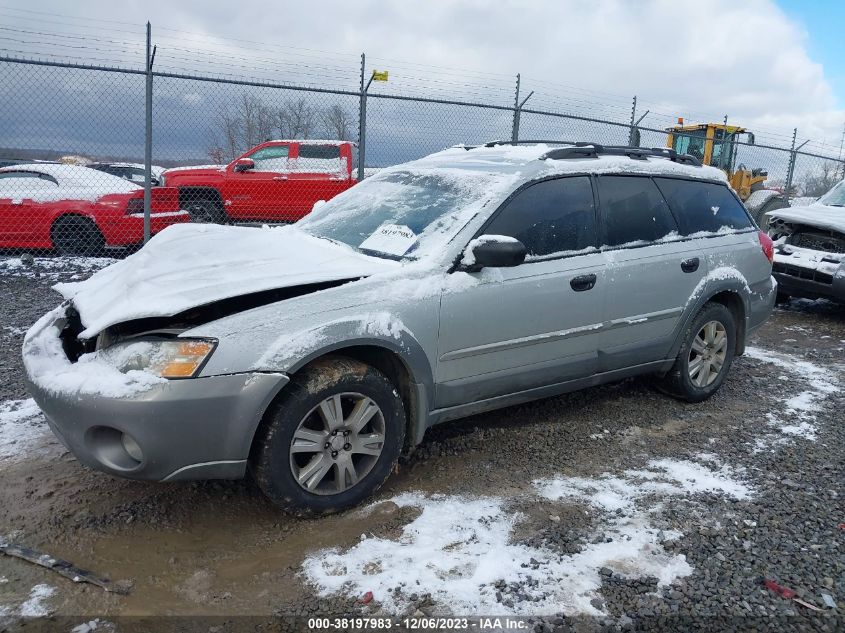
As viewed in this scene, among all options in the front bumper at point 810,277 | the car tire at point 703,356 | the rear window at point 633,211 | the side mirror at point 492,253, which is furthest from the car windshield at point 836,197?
the side mirror at point 492,253

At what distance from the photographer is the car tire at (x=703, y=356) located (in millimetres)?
4609

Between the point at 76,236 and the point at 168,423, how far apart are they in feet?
25.8

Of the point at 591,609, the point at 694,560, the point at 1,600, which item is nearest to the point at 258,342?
the point at 1,600

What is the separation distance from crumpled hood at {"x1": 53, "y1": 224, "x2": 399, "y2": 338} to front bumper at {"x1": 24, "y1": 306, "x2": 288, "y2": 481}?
1.05ft

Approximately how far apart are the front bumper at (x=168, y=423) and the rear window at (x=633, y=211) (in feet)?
7.67

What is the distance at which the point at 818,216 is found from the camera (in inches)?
310

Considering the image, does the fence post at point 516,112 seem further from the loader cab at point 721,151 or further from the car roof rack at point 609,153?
the loader cab at point 721,151

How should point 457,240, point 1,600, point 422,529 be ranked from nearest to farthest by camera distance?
point 1,600, point 422,529, point 457,240

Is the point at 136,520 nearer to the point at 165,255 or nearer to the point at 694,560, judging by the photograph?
the point at 165,255

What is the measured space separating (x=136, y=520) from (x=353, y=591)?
1124 millimetres

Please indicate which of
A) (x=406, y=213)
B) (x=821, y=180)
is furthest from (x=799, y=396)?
(x=821, y=180)

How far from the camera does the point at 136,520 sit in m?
3.03

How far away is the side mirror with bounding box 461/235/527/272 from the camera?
3.29 metres

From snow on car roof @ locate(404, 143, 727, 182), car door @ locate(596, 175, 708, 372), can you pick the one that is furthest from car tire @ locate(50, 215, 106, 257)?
car door @ locate(596, 175, 708, 372)
